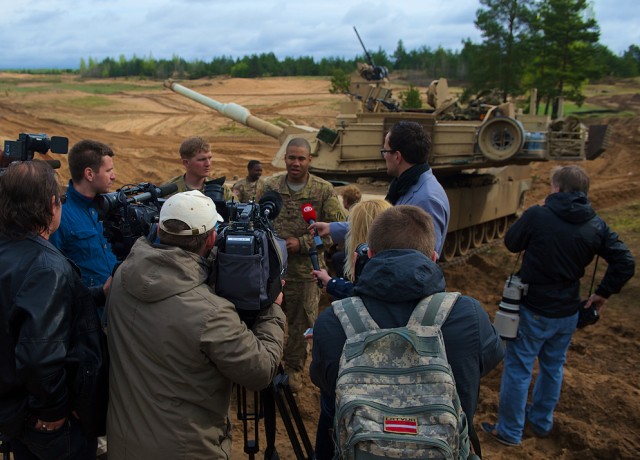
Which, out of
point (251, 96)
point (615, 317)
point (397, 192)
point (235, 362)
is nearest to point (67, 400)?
point (235, 362)

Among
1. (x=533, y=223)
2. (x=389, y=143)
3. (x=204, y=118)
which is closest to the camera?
(x=389, y=143)

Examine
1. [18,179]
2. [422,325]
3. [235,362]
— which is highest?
[18,179]

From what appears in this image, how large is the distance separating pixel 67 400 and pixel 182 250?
0.81 meters

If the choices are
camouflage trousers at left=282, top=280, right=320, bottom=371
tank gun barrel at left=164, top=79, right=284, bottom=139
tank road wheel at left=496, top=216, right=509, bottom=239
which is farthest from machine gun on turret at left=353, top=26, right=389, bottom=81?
camouflage trousers at left=282, top=280, right=320, bottom=371

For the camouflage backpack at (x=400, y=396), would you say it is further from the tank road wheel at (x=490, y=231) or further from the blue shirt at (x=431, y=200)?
the tank road wheel at (x=490, y=231)

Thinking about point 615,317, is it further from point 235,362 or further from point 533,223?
point 235,362

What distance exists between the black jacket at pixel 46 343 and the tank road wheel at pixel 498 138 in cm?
690

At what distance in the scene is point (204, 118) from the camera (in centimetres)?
2778

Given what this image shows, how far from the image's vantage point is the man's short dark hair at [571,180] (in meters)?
4.16

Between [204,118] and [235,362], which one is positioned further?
[204,118]

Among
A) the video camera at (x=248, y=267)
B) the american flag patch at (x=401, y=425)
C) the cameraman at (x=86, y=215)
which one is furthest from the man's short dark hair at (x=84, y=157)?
the american flag patch at (x=401, y=425)

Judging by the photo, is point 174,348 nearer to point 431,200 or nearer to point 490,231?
point 431,200

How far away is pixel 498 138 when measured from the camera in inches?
332

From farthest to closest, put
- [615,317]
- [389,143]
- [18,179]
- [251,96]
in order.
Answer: [251,96]
[615,317]
[389,143]
[18,179]
